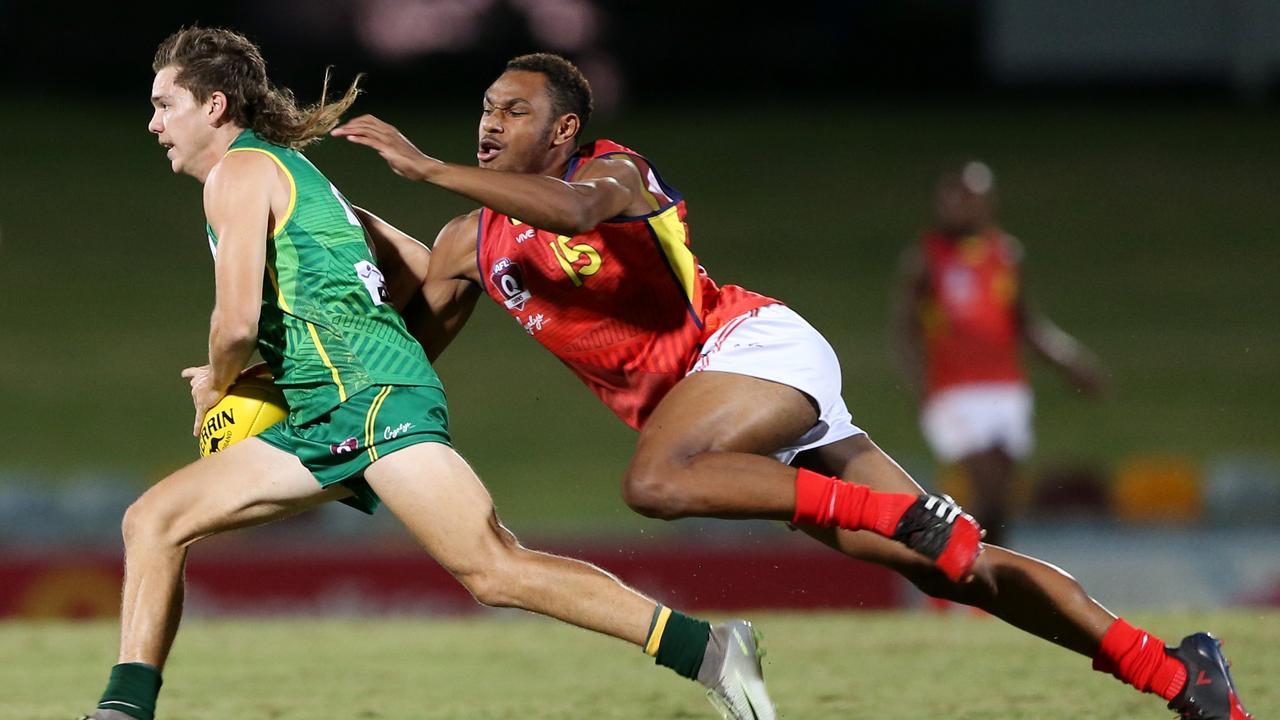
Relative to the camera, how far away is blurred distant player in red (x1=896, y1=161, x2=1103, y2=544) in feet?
32.7

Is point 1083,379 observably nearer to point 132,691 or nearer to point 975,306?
point 975,306

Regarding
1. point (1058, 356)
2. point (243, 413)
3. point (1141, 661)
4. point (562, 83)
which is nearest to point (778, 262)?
point (1058, 356)

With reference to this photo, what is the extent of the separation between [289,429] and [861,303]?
15490 millimetres

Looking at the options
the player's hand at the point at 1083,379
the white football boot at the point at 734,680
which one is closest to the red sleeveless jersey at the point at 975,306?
the player's hand at the point at 1083,379

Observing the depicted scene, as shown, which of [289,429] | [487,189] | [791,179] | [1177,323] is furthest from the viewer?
[791,179]

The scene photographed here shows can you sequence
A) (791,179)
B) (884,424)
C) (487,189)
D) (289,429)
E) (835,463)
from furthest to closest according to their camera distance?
(791,179) → (884,424) → (835,463) → (289,429) → (487,189)

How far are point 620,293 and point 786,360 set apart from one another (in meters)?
0.54

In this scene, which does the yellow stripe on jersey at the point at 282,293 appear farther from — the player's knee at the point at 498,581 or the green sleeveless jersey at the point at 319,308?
the player's knee at the point at 498,581

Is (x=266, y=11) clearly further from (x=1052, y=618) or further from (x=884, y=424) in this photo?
(x=1052, y=618)

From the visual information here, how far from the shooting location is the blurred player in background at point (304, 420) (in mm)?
4547

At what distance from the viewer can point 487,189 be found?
175 inches

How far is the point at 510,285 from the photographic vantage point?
520 centimetres

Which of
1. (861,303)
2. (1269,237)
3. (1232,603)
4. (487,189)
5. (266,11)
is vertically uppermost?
(266,11)

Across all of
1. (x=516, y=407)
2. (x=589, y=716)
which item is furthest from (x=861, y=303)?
(x=589, y=716)
